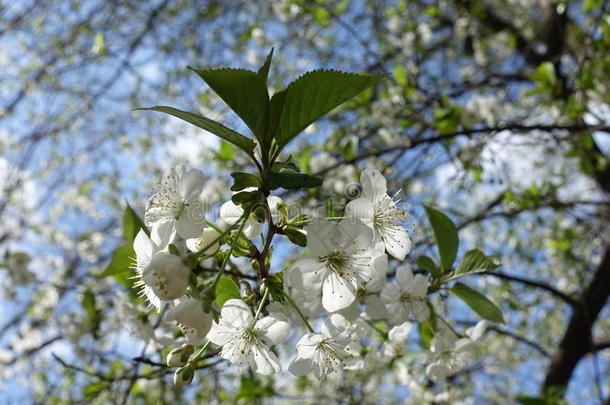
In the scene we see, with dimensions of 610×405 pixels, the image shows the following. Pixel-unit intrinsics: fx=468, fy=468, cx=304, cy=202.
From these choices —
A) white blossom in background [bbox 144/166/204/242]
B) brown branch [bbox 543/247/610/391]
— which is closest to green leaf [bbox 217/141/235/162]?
white blossom in background [bbox 144/166/204/242]

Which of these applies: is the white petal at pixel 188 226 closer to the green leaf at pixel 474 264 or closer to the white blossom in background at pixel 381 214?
the white blossom in background at pixel 381 214

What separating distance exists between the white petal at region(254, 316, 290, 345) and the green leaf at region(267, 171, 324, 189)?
282mm

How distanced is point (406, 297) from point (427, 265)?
9 cm

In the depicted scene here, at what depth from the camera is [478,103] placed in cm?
279

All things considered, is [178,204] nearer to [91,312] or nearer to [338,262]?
[338,262]

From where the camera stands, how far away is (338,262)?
90 centimetres

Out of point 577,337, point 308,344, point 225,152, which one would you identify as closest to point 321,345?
point 308,344

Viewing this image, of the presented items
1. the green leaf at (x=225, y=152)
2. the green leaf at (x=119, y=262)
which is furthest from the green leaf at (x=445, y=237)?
the green leaf at (x=225, y=152)

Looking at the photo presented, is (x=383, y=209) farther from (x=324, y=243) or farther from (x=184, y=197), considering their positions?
(x=184, y=197)

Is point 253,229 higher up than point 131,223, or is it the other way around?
point 131,223

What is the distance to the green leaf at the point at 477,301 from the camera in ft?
3.56

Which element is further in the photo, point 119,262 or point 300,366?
point 119,262

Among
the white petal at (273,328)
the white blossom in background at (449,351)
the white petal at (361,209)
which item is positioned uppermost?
the white petal at (361,209)

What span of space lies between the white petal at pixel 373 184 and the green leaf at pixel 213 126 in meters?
0.22
